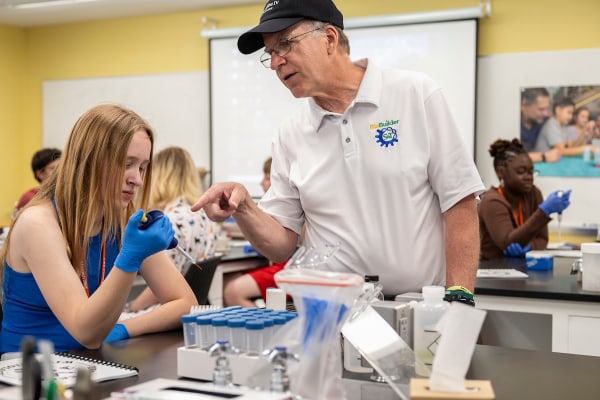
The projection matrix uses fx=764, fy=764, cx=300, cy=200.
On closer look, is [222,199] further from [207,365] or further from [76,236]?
[207,365]

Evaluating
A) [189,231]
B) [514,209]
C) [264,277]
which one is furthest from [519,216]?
[189,231]

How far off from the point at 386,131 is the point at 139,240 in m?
0.72

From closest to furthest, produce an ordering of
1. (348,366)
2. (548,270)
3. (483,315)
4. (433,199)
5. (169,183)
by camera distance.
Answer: (483,315), (348,366), (433,199), (548,270), (169,183)

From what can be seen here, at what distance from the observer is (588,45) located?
557 centimetres

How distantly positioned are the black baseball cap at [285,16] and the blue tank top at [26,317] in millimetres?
792

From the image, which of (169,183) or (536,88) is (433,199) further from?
(536,88)

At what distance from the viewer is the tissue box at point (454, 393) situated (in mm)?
1048

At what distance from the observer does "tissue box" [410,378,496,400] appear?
3.44 feet

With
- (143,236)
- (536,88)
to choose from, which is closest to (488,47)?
(536,88)

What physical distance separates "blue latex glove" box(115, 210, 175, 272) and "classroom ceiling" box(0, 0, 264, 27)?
5.15 meters

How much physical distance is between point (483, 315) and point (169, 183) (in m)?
2.95

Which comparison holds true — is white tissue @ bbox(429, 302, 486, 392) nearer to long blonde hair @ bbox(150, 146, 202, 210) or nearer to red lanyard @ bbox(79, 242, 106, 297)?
red lanyard @ bbox(79, 242, 106, 297)

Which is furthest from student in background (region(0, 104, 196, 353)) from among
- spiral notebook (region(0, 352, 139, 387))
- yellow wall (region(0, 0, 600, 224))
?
yellow wall (region(0, 0, 600, 224))

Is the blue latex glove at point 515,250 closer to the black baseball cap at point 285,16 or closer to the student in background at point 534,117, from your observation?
the student in background at point 534,117
